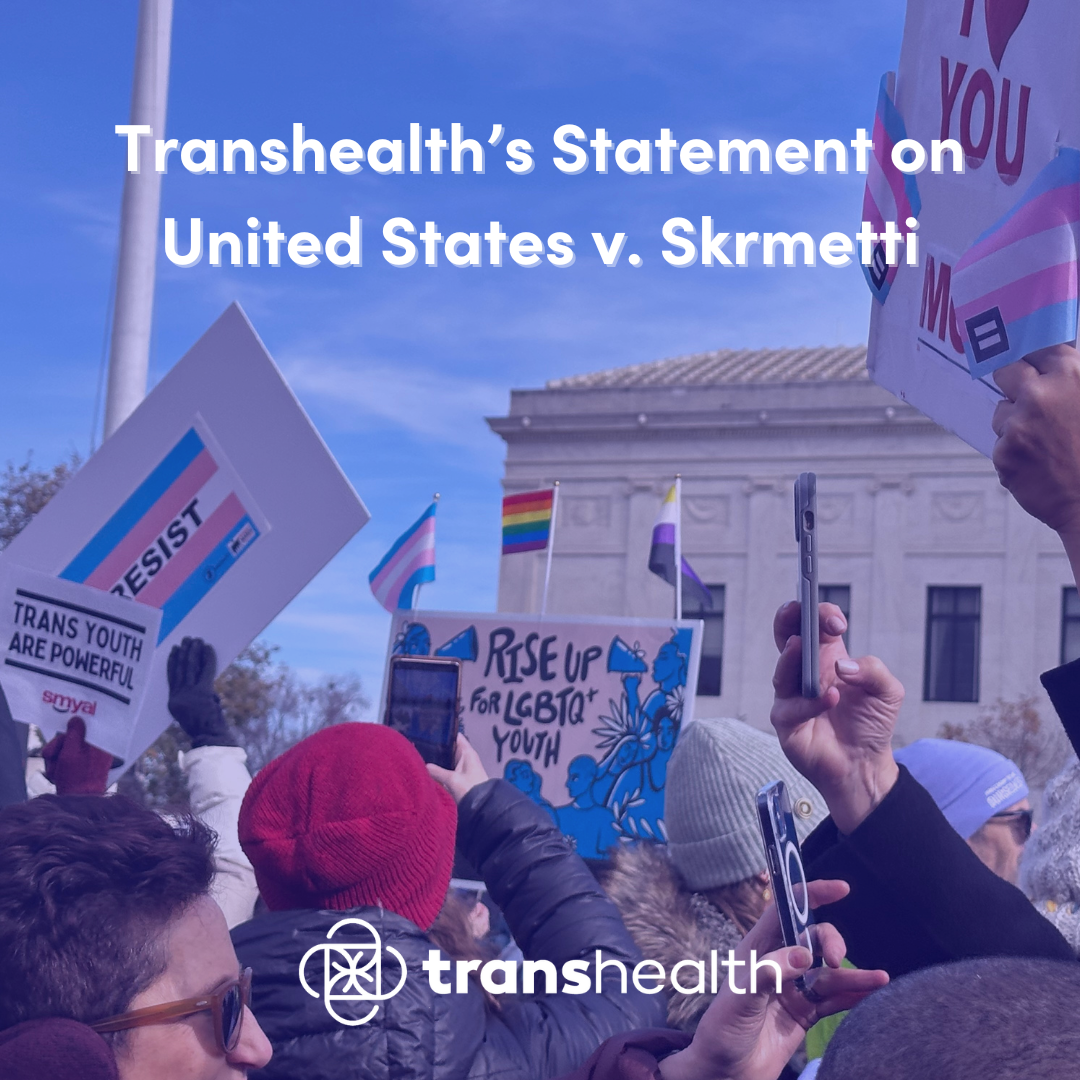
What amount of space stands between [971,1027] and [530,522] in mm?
9416

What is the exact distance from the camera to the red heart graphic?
174 cm

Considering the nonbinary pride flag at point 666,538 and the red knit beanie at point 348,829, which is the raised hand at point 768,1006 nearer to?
the red knit beanie at point 348,829

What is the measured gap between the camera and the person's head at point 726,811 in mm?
2283

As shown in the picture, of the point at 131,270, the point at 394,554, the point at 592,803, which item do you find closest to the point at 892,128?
the point at 592,803

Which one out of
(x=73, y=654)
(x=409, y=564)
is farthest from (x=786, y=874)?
(x=409, y=564)

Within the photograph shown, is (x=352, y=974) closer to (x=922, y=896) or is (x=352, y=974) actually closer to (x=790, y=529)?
(x=922, y=896)

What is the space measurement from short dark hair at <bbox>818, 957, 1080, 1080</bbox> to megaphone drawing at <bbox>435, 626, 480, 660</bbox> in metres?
4.64

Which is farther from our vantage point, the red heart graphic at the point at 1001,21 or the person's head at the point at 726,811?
the person's head at the point at 726,811

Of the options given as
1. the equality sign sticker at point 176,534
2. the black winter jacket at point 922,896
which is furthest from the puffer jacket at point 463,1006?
the equality sign sticker at point 176,534

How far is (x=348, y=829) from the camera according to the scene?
1.86m

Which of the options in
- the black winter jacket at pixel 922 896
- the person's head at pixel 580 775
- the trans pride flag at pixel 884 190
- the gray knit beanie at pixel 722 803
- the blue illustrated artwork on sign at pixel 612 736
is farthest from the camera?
the person's head at pixel 580 775

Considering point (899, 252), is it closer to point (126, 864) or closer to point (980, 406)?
point (980, 406)

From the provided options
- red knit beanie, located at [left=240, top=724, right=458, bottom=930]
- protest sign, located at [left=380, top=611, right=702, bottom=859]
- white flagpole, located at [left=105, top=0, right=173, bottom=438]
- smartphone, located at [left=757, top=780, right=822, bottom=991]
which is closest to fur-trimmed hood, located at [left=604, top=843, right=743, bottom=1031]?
red knit beanie, located at [left=240, top=724, right=458, bottom=930]

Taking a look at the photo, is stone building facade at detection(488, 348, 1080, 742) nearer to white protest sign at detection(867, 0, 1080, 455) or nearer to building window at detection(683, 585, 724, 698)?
building window at detection(683, 585, 724, 698)
